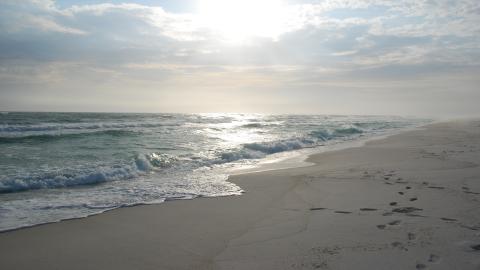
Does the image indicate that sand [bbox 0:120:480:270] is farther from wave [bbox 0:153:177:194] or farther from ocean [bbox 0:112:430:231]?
wave [bbox 0:153:177:194]

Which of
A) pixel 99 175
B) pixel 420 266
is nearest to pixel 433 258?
pixel 420 266

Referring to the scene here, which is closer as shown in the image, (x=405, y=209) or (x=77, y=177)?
(x=405, y=209)

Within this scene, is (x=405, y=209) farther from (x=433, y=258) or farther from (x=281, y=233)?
(x=281, y=233)

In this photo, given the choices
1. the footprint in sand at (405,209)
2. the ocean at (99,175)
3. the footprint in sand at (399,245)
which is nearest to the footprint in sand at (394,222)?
the footprint in sand at (405,209)

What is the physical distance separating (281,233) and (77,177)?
21.7 feet

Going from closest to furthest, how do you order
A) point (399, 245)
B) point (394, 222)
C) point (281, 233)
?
point (399, 245), point (281, 233), point (394, 222)

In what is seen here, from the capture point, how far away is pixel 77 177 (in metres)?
9.36

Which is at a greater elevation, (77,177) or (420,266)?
(420,266)

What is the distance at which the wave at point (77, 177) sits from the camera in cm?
848

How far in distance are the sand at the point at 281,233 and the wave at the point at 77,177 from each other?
3519mm

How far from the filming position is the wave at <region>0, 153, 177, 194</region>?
8.48 meters

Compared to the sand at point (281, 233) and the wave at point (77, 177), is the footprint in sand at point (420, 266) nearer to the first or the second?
the sand at point (281, 233)

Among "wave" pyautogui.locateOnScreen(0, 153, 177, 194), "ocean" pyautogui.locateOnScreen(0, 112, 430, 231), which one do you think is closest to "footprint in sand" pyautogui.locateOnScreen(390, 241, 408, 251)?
"ocean" pyautogui.locateOnScreen(0, 112, 430, 231)

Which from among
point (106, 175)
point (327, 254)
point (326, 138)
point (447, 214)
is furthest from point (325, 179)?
point (326, 138)
